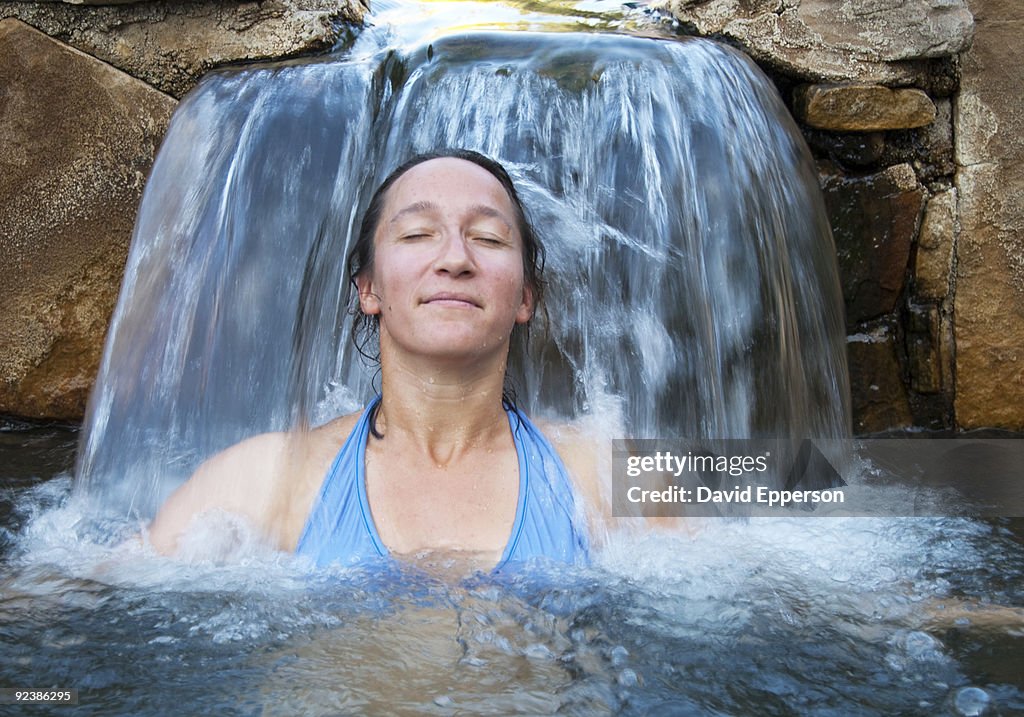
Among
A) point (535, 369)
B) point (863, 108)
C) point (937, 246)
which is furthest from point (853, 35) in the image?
point (535, 369)

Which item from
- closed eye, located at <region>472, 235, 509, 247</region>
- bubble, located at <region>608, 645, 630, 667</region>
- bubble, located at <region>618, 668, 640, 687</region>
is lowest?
bubble, located at <region>618, 668, 640, 687</region>

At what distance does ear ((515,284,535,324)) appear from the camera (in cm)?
246

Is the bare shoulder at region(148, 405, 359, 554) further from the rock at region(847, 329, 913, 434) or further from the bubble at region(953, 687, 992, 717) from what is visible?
the rock at region(847, 329, 913, 434)

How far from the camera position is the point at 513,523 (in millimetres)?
2309

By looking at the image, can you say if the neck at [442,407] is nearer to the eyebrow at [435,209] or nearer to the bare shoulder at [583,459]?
the bare shoulder at [583,459]

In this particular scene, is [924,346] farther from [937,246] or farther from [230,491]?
[230,491]

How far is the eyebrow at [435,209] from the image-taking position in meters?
2.36

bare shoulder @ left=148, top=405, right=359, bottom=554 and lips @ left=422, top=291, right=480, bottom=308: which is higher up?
lips @ left=422, top=291, right=480, bottom=308

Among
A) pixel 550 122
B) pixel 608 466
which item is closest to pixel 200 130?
pixel 550 122

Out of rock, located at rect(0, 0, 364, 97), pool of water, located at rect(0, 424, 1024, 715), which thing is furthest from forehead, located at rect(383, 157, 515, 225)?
rock, located at rect(0, 0, 364, 97)

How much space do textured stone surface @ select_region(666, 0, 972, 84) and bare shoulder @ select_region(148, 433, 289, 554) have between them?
99.8 inches

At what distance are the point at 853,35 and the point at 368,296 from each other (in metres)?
2.39

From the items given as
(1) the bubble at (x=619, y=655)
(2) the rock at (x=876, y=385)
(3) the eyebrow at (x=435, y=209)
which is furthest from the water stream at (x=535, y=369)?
(3) the eyebrow at (x=435, y=209)

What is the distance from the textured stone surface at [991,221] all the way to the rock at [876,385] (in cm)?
22
